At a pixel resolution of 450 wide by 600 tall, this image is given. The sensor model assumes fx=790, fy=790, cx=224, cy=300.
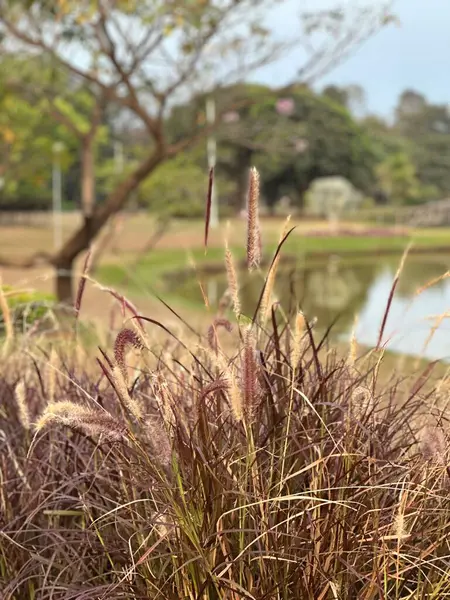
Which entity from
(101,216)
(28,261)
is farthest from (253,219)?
(28,261)

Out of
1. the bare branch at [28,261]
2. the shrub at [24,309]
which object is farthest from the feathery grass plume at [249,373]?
the bare branch at [28,261]

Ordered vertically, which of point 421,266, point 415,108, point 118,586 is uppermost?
point 415,108

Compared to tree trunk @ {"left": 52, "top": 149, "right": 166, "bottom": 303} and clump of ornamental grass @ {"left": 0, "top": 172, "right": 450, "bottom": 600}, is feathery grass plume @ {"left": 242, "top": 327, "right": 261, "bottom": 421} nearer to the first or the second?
clump of ornamental grass @ {"left": 0, "top": 172, "right": 450, "bottom": 600}

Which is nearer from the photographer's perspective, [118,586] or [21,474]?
[118,586]

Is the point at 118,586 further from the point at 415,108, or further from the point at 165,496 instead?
the point at 415,108

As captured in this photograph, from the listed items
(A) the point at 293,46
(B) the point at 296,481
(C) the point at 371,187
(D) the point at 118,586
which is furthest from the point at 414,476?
(C) the point at 371,187

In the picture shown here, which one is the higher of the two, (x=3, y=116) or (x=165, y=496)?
(x=3, y=116)

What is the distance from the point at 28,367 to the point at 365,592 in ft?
5.03

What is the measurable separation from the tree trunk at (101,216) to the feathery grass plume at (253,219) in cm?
684

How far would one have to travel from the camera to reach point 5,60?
9.49 meters

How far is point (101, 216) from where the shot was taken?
8.50 metres

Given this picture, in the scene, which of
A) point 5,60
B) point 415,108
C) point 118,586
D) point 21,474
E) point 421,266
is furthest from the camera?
point 415,108

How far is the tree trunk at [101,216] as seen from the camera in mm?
8281

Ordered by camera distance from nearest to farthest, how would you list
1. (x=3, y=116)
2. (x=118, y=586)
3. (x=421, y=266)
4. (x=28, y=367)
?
1. (x=118, y=586)
2. (x=28, y=367)
3. (x=3, y=116)
4. (x=421, y=266)
